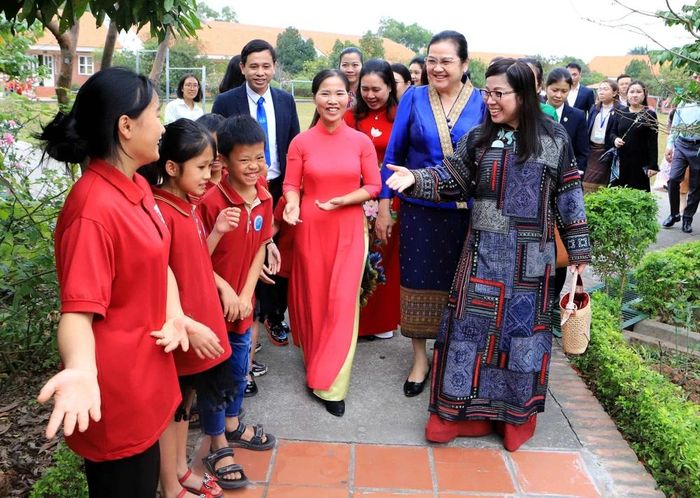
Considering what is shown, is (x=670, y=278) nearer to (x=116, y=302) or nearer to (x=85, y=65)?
(x=116, y=302)

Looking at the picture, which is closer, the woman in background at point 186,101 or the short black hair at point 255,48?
the short black hair at point 255,48

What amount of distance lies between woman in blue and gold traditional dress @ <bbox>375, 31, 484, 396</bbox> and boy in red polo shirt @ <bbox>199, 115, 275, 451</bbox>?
41.1 inches

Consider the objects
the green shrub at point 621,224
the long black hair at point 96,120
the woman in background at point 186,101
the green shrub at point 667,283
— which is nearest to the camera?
the long black hair at point 96,120

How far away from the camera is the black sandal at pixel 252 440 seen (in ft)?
10.3

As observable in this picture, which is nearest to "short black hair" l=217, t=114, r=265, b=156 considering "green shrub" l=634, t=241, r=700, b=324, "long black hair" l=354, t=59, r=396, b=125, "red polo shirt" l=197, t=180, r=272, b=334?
"red polo shirt" l=197, t=180, r=272, b=334

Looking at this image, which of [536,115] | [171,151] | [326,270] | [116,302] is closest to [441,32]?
[536,115]

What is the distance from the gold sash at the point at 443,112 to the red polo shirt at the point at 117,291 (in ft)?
6.50

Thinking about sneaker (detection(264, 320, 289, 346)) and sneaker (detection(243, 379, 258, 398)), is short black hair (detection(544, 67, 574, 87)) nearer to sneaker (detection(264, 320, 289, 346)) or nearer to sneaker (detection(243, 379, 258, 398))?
sneaker (detection(264, 320, 289, 346))

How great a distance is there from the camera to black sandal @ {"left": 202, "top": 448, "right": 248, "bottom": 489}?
2803mm

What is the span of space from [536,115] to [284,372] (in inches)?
82.4

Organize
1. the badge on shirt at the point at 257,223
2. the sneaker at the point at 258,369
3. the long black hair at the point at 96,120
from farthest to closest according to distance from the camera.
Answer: the sneaker at the point at 258,369, the badge on shirt at the point at 257,223, the long black hair at the point at 96,120

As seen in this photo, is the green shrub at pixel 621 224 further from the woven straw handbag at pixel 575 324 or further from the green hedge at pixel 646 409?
the woven straw handbag at pixel 575 324

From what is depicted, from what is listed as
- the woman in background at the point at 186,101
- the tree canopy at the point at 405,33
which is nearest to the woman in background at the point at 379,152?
the woman in background at the point at 186,101

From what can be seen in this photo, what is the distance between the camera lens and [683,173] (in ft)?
28.6
